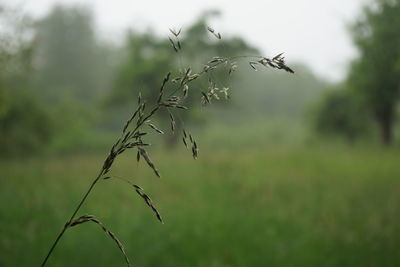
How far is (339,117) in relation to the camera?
1031 inches

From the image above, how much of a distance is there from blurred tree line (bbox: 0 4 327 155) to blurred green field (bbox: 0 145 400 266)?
2368mm

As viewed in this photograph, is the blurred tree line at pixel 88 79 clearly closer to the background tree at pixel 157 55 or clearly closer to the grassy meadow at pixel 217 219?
the background tree at pixel 157 55

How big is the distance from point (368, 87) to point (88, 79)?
39148mm

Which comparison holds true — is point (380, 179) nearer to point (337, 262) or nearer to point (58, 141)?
point (337, 262)

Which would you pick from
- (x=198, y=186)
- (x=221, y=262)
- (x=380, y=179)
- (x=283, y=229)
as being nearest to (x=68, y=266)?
(x=221, y=262)

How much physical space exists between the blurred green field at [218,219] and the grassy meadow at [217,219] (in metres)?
0.02

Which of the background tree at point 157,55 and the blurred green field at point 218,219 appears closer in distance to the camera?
the blurred green field at point 218,219

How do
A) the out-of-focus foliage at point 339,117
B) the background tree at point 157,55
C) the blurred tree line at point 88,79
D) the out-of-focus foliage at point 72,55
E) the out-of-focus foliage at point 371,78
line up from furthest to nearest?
the out-of-focus foliage at point 72,55 < the out-of-focus foliage at point 339,117 < the background tree at point 157,55 < the out-of-focus foliage at point 371,78 < the blurred tree line at point 88,79

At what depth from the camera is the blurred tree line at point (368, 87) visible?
14.2m

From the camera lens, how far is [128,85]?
84.1 ft

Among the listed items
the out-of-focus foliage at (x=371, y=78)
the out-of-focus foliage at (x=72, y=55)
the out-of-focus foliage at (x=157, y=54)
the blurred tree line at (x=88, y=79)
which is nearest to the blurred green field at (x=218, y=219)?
the blurred tree line at (x=88, y=79)

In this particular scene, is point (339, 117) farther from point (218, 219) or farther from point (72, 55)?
point (72, 55)

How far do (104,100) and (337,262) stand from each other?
24.3 metres

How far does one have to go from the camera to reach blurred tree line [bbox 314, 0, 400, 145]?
14.2 meters
